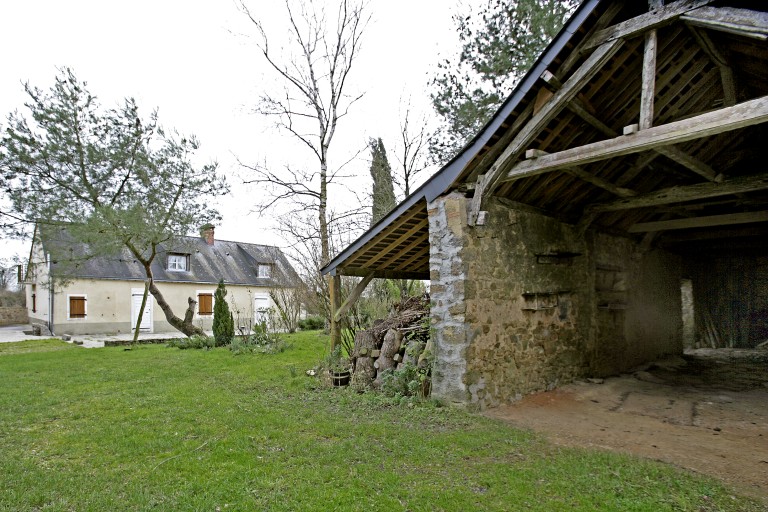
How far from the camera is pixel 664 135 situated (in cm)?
388

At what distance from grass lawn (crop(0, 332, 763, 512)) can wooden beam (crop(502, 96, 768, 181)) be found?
110 inches

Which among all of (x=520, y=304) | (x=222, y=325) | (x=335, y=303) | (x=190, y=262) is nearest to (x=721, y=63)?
(x=520, y=304)

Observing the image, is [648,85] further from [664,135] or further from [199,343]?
[199,343]

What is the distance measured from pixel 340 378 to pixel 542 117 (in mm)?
4697

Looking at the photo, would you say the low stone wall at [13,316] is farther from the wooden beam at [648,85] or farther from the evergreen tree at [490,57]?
the wooden beam at [648,85]

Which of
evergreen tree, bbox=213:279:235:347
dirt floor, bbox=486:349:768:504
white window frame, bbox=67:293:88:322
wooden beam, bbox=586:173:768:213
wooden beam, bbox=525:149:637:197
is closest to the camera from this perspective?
dirt floor, bbox=486:349:768:504

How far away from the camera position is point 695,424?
15.4 ft

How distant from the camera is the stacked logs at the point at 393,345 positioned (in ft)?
20.5

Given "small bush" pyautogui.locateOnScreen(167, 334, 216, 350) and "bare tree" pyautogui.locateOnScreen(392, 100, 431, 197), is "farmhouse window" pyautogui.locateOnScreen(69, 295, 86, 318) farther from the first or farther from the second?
"bare tree" pyautogui.locateOnScreen(392, 100, 431, 197)

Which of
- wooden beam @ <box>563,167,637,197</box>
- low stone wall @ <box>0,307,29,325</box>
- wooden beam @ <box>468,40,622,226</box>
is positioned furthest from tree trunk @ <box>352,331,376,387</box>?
low stone wall @ <box>0,307,29,325</box>

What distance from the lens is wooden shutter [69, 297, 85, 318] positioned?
17062 mm

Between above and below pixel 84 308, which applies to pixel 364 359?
below

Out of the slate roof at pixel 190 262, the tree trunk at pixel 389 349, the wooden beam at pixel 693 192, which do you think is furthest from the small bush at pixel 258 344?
the wooden beam at pixel 693 192

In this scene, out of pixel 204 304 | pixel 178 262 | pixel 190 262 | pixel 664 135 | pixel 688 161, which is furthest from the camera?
pixel 190 262
